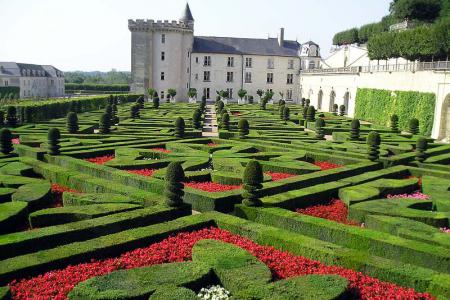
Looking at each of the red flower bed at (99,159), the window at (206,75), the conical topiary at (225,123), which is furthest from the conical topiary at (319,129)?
the window at (206,75)

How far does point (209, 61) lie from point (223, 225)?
57965 millimetres

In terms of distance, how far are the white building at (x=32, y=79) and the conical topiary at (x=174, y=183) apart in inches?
2889

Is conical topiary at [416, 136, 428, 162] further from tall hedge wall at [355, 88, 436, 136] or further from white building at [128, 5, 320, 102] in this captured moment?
white building at [128, 5, 320, 102]

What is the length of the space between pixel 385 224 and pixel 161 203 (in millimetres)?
5680

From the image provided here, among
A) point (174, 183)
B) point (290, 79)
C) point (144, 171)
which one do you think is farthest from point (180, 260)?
point (290, 79)

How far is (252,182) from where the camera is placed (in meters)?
11.6

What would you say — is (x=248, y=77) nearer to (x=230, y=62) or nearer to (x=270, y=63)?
(x=230, y=62)

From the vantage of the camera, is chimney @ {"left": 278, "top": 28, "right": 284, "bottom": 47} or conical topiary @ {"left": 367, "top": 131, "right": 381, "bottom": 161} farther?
chimney @ {"left": 278, "top": 28, "right": 284, "bottom": 47}

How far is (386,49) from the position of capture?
144 feet

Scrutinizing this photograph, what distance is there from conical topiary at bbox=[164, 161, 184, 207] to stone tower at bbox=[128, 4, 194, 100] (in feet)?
175

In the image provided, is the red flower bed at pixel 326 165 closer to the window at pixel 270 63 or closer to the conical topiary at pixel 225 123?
the conical topiary at pixel 225 123

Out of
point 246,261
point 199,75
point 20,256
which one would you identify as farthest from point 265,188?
point 199,75

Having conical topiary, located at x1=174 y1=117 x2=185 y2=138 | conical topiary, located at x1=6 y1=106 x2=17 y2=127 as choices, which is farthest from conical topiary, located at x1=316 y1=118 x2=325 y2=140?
conical topiary, located at x1=6 y1=106 x2=17 y2=127

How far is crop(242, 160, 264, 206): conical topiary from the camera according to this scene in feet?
37.7
